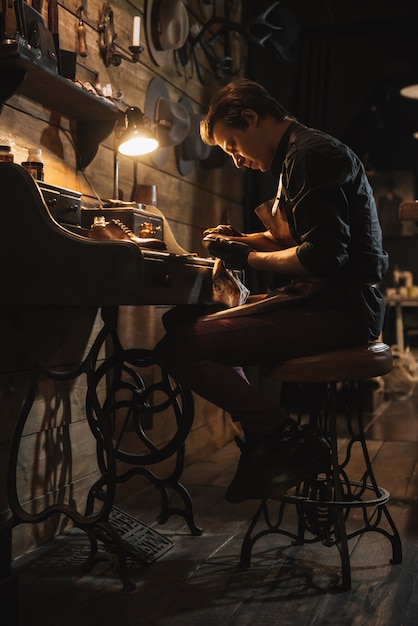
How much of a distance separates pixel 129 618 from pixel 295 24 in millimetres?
3763

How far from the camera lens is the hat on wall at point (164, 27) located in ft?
11.6

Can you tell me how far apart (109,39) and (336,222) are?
55.6 inches

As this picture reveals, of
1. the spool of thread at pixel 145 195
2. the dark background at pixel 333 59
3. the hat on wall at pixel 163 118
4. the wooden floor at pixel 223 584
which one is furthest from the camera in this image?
the dark background at pixel 333 59

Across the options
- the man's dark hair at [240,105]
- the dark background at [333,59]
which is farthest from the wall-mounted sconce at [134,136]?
the dark background at [333,59]

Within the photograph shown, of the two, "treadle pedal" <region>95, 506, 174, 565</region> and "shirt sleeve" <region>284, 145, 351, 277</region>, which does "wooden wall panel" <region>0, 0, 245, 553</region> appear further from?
"shirt sleeve" <region>284, 145, 351, 277</region>

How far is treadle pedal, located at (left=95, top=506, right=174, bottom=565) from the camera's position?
2.42 m

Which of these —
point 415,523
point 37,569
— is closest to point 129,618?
point 37,569

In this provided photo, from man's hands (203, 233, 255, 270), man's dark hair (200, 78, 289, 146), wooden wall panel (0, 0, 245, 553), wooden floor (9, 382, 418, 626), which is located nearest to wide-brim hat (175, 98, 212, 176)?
wooden wall panel (0, 0, 245, 553)

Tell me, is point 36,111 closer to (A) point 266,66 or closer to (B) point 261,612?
(B) point 261,612

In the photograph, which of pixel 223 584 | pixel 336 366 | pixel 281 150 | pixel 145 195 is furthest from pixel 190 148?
pixel 223 584

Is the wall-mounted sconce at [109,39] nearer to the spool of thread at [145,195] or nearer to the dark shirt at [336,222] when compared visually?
the spool of thread at [145,195]

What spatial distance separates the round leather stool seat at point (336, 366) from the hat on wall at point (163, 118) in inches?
64.5

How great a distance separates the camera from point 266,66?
5066 millimetres

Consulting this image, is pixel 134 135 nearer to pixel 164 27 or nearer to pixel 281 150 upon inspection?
pixel 281 150
